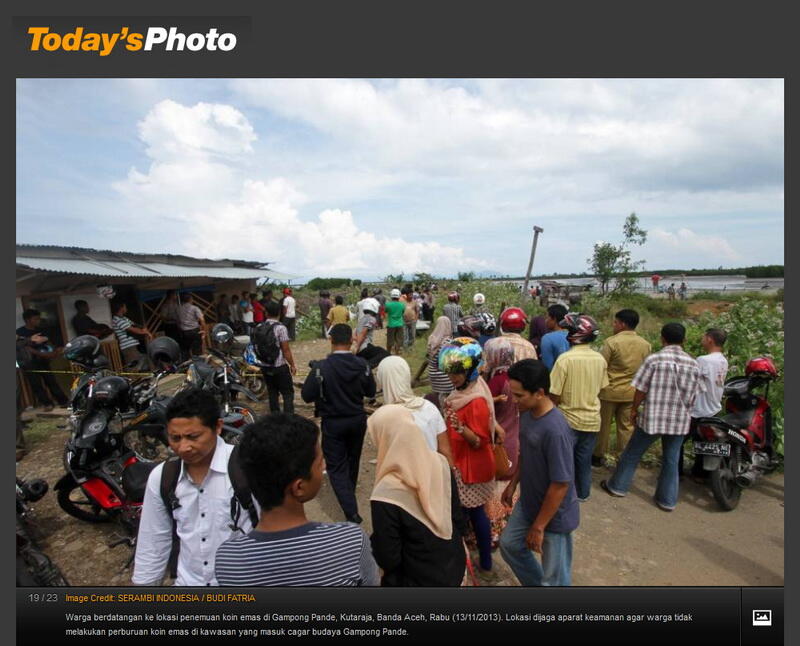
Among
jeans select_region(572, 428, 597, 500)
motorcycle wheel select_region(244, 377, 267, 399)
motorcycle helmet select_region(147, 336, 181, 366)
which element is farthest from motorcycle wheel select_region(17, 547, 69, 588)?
motorcycle wheel select_region(244, 377, 267, 399)

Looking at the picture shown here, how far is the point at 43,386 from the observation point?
6391mm

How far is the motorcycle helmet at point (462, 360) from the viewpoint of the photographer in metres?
2.49

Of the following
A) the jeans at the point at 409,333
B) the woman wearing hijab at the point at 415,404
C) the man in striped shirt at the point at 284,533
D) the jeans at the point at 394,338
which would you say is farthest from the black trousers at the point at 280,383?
the jeans at the point at 409,333

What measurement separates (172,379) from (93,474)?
5072mm

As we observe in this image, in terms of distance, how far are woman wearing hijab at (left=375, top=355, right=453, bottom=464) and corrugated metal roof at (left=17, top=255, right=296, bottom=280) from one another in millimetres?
5957

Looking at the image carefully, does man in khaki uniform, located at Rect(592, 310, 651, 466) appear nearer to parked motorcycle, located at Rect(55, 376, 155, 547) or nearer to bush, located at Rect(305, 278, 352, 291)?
parked motorcycle, located at Rect(55, 376, 155, 547)

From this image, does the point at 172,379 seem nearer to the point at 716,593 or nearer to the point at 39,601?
the point at 39,601

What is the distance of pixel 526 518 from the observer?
7.62ft

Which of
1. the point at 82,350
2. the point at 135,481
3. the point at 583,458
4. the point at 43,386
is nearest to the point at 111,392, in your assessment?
the point at 135,481

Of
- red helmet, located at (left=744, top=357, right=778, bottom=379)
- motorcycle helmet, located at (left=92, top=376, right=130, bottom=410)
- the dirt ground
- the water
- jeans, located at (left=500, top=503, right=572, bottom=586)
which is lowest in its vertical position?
the dirt ground

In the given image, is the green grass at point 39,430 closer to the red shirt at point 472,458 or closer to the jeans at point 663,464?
the red shirt at point 472,458

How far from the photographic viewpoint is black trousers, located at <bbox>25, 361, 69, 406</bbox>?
248 inches

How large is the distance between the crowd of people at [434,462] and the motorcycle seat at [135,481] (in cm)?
134
